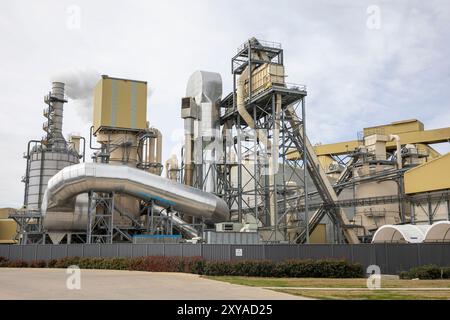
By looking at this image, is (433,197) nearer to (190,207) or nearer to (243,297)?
(190,207)

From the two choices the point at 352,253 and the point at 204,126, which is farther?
the point at 204,126

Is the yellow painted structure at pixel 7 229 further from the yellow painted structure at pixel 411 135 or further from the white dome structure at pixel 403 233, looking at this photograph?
the white dome structure at pixel 403 233

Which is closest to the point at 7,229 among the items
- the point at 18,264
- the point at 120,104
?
the point at 120,104

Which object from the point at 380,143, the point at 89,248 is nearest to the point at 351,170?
the point at 380,143

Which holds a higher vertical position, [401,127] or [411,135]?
[401,127]

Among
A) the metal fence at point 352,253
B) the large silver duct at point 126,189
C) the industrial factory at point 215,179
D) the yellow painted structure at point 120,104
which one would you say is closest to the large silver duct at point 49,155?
the industrial factory at point 215,179

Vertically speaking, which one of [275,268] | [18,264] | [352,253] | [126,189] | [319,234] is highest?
[126,189]

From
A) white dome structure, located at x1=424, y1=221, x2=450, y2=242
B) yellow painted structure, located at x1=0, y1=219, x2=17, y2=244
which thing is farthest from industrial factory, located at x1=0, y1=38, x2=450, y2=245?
yellow painted structure, located at x1=0, y1=219, x2=17, y2=244

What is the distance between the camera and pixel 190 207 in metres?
44.8

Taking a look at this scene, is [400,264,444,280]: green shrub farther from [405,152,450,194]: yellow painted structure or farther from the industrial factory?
[405,152,450,194]: yellow painted structure

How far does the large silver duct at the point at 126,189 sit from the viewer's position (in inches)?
1619

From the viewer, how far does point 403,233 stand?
135 ft

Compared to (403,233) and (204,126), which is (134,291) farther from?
(204,126)

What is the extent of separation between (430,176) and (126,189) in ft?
92.7
